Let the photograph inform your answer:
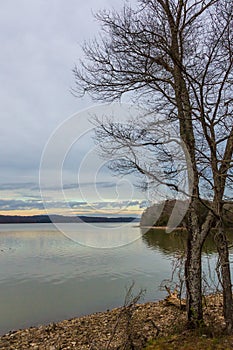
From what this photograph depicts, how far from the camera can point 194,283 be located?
15.5 feet

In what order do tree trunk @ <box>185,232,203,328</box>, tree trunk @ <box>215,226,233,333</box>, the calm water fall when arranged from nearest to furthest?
tree trunk @ <box>215,226,233,333</box> → tree trunk @ <box>185,232,203,328</box> → the calm water

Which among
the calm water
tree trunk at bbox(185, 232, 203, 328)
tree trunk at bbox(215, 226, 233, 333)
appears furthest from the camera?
the calm water

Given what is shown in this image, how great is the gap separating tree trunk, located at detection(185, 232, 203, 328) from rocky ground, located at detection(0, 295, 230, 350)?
8.4 inches

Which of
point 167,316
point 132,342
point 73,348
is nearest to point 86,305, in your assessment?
point 167,316

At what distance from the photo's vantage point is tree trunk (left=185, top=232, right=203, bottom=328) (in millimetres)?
4703

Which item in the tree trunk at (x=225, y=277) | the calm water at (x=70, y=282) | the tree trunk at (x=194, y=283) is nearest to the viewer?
the tree trunk at (x=225, y=277)

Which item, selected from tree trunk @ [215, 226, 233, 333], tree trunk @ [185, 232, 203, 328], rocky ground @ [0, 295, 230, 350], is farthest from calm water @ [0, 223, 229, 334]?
rocky ground @ [0, 295, 230, 350]

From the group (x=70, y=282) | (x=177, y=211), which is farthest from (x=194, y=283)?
(x=70, y=282)

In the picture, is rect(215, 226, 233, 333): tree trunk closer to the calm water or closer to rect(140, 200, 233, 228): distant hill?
rect(140, 200, 233, 228): distant hill

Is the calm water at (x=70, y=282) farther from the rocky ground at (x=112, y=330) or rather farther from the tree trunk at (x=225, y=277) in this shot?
the rocky ground at (x=112, y=330)

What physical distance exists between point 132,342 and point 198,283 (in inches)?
51.2

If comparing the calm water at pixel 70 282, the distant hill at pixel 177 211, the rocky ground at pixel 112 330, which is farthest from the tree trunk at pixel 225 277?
the calm water at pixel 70 282

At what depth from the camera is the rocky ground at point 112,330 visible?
4508mm

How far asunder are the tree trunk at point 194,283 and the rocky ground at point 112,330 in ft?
0.70
